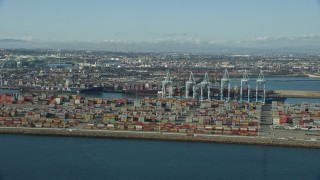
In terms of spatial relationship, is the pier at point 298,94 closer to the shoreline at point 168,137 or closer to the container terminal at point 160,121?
the container terminal at point 160,121

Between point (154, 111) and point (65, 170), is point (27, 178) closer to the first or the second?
point (65, 170)

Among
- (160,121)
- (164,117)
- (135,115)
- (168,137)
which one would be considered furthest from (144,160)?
(164,117)

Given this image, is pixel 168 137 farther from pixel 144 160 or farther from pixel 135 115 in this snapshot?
pixel 135 115

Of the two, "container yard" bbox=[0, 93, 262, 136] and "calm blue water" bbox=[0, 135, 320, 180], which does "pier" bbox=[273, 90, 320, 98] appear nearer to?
"container yard" bbox=[0, 93, 262, 136]

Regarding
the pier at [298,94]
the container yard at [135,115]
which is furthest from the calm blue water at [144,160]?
the pier at [298,94]

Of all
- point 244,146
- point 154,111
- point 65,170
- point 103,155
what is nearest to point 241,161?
point 244,146
